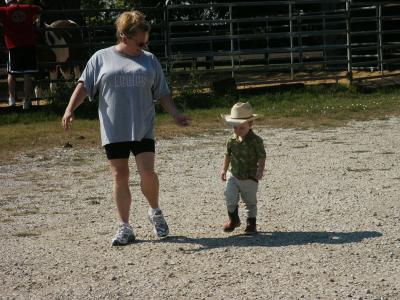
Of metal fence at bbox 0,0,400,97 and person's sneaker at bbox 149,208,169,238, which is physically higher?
metal fence at bbox 0,0,400,97

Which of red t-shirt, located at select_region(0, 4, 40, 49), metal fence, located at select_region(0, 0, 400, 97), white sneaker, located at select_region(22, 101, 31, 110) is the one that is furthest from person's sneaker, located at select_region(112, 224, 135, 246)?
metal fence, located at select_region(0, 0, 400, 97)

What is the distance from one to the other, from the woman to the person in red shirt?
9.15 meters

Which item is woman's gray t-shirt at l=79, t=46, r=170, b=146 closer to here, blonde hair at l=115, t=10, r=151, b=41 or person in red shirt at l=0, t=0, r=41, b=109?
blonde hair at l=115, t=10, r=151, b=41

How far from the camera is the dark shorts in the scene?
15.7 meters

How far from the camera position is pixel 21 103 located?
664 inches

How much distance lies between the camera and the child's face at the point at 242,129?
6.64 meters

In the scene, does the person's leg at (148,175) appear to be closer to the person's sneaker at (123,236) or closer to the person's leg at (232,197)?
the person's sneaker at (123,236)

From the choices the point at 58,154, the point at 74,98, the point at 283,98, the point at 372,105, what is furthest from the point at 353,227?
the point at 283,98

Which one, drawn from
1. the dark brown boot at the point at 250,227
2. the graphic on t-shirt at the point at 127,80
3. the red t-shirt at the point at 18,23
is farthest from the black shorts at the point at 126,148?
the red t-shirt at the point at 18,23

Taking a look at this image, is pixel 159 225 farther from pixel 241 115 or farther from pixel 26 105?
pixel 26 105

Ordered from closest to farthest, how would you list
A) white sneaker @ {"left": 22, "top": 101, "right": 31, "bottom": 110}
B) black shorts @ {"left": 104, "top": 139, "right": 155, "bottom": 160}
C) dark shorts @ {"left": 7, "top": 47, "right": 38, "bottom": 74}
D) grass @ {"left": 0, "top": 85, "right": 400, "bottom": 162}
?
1. black shorts @ {"left": 104, "top": 139, "right": 155, "bottom": 160}
2. grass @ {"left": 0, "top": 85, "right": 400, "bottom": 162}
3. dark shorts @ {"left": 7, "top": 47, "right": 38, "bottom": 74}
4. white sneaker @ {"left": 22, "top": 101, "right": 31, "bottom": 110}

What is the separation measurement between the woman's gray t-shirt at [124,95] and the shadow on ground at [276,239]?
0.83 metres

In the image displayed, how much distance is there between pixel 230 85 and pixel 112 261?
39.6ft

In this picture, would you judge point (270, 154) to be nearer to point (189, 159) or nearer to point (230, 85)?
point (189, 159)
